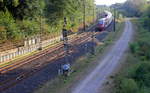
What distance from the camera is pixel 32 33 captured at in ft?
108

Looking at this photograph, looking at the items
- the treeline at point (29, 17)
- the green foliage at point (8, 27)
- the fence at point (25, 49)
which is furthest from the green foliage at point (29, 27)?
the green foliage at point (8, 27)

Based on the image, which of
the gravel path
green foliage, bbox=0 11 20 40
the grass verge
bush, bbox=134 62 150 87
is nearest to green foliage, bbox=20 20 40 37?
green foliage, bbox=0 11 20 40

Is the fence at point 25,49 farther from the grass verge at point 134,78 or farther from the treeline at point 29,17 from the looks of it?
the grass verge at point 134,78

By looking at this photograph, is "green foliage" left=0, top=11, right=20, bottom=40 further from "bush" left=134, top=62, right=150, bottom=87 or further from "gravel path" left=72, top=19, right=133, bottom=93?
"bush" left=134, top=62, right=150, bottom=87

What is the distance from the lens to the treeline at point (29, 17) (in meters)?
28.1

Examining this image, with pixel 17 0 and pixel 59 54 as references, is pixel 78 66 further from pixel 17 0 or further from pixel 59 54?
pixel 17 0

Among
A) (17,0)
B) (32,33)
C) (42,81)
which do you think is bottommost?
(42,81)

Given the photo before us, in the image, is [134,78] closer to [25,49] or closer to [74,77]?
[74,77]

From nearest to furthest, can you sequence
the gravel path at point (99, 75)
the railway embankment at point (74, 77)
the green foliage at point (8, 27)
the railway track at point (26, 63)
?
the gravel path at point (99, 75) < the railway embankment at point (74, 77) < the railway track at point (26, 63) < the green foliage at point (8, 27)

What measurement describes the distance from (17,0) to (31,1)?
94.0 inches

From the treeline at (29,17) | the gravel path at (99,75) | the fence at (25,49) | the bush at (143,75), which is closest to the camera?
the bush at (143,75)

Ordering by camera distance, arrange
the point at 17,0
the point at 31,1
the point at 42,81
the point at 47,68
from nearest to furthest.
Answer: the point at 42,81 < the point at 47,68 < the point at 17,0 < the point at 31,1

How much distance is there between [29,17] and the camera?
33.1 metres

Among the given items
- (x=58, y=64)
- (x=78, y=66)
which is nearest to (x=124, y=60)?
(x=78, y=66)
